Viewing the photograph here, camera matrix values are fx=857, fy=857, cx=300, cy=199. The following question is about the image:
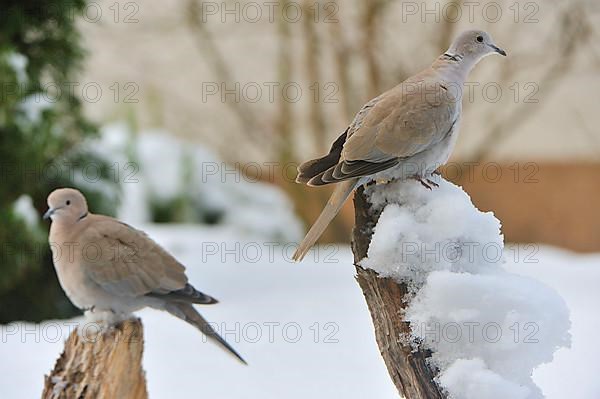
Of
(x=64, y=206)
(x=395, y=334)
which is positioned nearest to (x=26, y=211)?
(x=64, y=206)

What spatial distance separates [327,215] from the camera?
1.91 m

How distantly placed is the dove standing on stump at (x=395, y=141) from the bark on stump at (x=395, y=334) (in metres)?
0.15

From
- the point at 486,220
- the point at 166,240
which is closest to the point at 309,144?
the point at 166,240

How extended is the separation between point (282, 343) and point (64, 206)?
112 cm

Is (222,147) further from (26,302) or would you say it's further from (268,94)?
(26,302)

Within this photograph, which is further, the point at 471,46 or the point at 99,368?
the point at 99,368

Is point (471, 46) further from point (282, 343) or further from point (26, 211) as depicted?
point (26, 211)

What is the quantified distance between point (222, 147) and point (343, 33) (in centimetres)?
178

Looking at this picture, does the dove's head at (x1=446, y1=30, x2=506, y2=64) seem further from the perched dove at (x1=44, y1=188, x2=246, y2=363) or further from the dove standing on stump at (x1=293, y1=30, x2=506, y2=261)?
the perched dove at (x1=44, y1=188, x2=246, y2=363)

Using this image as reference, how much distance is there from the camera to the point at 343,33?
239 inches

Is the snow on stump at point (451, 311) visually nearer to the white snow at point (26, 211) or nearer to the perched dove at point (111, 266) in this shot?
the perched dove at point (111, 266)

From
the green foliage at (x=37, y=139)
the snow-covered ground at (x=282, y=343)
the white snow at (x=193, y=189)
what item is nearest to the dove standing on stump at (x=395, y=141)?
the snow-covered ground at (x=282, y=343)

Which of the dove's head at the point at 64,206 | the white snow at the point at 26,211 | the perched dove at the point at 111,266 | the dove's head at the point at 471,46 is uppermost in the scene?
the white snow at the point at 26,211

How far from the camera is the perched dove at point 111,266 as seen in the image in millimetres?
2422
